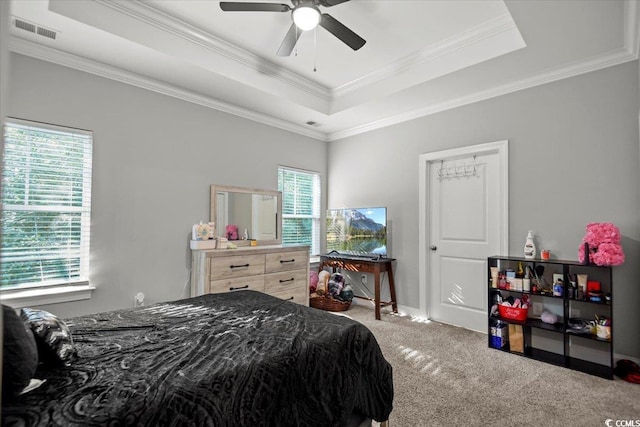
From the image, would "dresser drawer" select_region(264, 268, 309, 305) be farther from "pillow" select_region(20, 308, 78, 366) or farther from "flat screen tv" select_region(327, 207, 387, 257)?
"pillow" select_region(20, 308, 78, 366)

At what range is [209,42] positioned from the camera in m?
3.05

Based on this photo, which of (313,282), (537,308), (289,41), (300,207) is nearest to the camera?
(289,41)

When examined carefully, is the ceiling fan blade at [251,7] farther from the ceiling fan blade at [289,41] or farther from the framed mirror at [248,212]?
the framed mirror at [248,212]

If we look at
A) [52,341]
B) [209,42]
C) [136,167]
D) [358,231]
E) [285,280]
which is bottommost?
[285,280]

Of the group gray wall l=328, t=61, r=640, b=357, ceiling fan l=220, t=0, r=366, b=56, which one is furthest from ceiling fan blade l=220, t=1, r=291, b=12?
gray wall l=328, t=61, r=640, b=357

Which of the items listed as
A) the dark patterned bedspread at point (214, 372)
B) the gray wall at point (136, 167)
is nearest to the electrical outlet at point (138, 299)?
the gray wall at point (136, 167)

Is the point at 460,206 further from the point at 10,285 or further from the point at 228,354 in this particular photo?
the point at 10,285

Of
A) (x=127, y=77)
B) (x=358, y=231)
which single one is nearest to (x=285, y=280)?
(x=358, y=231)

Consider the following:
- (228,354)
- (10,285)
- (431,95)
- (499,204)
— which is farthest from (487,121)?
(10,285)

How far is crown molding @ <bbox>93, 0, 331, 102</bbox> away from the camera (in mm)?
2609

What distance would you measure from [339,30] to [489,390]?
2878mm

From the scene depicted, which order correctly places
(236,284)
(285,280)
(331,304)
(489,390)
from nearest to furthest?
(489,390), (236,284), (285,280), (331,304)

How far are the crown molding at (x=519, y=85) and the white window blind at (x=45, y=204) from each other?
11.4ft

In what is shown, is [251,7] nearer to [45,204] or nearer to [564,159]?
[45,204]
